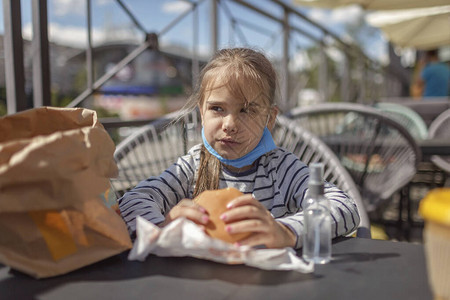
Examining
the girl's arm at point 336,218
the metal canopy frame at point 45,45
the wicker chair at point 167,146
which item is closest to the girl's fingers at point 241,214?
the girl's arm at point 336,218

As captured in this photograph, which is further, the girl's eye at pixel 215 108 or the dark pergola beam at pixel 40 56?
the dark pergola beam at pixel 40 56

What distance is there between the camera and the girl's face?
109 centimetres

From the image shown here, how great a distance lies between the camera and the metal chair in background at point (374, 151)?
1.91 m

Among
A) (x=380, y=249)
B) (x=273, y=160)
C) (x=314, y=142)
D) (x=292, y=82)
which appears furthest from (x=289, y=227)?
(x=292, y=82)

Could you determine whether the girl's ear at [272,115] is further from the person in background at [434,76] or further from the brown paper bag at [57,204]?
the person in background at [434,76]

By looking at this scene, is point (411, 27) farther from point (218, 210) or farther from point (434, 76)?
point (218, 210)

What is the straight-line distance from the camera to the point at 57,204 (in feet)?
2.01

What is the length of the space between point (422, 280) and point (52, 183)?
0.57 m

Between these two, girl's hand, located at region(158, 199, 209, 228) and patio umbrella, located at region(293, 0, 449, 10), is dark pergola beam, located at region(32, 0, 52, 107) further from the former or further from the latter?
patio umbrella, located at region(293, 0, 449, 10)

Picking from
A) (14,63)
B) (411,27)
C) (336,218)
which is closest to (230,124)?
(336,218)

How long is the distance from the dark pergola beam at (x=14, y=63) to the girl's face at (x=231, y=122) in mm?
681

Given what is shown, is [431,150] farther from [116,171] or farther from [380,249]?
[116,171]

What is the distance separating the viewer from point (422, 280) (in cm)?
Result: 63

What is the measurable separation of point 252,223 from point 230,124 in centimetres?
42
